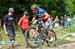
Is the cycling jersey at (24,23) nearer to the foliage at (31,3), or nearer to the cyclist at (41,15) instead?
the cyclist at (41,15)

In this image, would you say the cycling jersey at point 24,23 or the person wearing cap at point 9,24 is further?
the cycling jersey at point 24,23

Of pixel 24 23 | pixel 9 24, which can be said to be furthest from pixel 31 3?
pixel 9 24

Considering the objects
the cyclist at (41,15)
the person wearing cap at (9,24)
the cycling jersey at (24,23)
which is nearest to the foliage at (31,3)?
the cycling jersey at (24,23)

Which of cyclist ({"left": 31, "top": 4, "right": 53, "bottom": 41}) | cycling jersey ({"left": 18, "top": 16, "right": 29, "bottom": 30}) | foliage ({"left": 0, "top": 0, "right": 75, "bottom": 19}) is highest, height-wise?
cyclist ({"left": 31, "top": 4, "right": 53, "bottom": 41})

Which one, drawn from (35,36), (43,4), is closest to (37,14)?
(35,36)

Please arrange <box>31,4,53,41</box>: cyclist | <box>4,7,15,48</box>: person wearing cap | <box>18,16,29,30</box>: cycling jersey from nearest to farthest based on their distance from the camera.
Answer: <box>31,4,53,41</box>: cyclist < <box>4,7,15,48</box>: person wearing cap < <box>18,16,29,30</box>: cycling jersey

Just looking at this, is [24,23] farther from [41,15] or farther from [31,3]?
[31,3]

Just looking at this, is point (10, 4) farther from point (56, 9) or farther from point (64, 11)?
point (64, 11)

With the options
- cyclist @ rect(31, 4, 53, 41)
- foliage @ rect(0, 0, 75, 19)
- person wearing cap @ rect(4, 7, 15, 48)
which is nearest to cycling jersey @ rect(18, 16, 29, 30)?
person wearing cap @ rect(4, 7, 15, 48)

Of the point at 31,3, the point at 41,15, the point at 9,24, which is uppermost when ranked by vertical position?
the point at 41,15

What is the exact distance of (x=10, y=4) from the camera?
33.9 metres

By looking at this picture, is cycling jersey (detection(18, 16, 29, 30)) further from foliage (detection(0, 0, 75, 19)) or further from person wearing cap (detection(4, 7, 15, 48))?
foliage (detection(0, 0, 75, 19))

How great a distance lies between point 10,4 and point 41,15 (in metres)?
21.3

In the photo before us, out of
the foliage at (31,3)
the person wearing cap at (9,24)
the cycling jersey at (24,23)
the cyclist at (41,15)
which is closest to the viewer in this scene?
the cyclist at (41,15)
